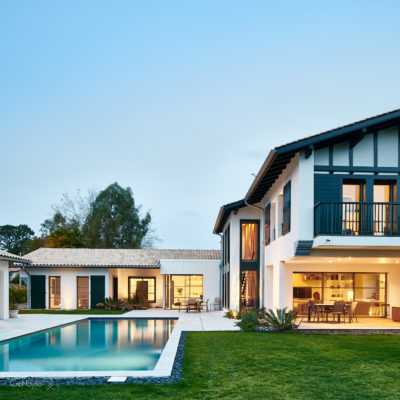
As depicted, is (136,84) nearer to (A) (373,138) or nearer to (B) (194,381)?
(A) (373,138)

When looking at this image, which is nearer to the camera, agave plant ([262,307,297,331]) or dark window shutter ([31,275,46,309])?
agave plant ([262,307,297,331])

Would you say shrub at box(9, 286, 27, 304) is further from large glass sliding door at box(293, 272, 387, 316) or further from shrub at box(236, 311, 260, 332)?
shrub at box(236, 311, 260, 332)

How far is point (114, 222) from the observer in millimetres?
48219

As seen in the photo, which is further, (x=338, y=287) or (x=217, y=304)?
(x=217, y=304)

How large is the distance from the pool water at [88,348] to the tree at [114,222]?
1136 inches

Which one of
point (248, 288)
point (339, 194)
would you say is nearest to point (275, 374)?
point (339, 194)

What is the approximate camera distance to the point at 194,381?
25.4 feet

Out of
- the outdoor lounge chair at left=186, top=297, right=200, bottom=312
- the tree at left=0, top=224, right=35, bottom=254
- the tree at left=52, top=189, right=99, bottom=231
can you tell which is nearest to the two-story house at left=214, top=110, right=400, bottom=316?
the outdoor lounge chair at left=186, top=297, right=200, bottom=312

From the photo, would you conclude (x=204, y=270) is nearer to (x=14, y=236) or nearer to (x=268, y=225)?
(x=268, y=225)

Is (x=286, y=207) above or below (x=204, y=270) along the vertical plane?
above

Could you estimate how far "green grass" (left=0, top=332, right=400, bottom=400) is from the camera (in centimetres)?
693

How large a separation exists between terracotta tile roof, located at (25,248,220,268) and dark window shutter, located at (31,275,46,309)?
0.98 metres

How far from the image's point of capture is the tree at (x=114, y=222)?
47.3 metres

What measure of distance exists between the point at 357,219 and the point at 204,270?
14.6 meters
